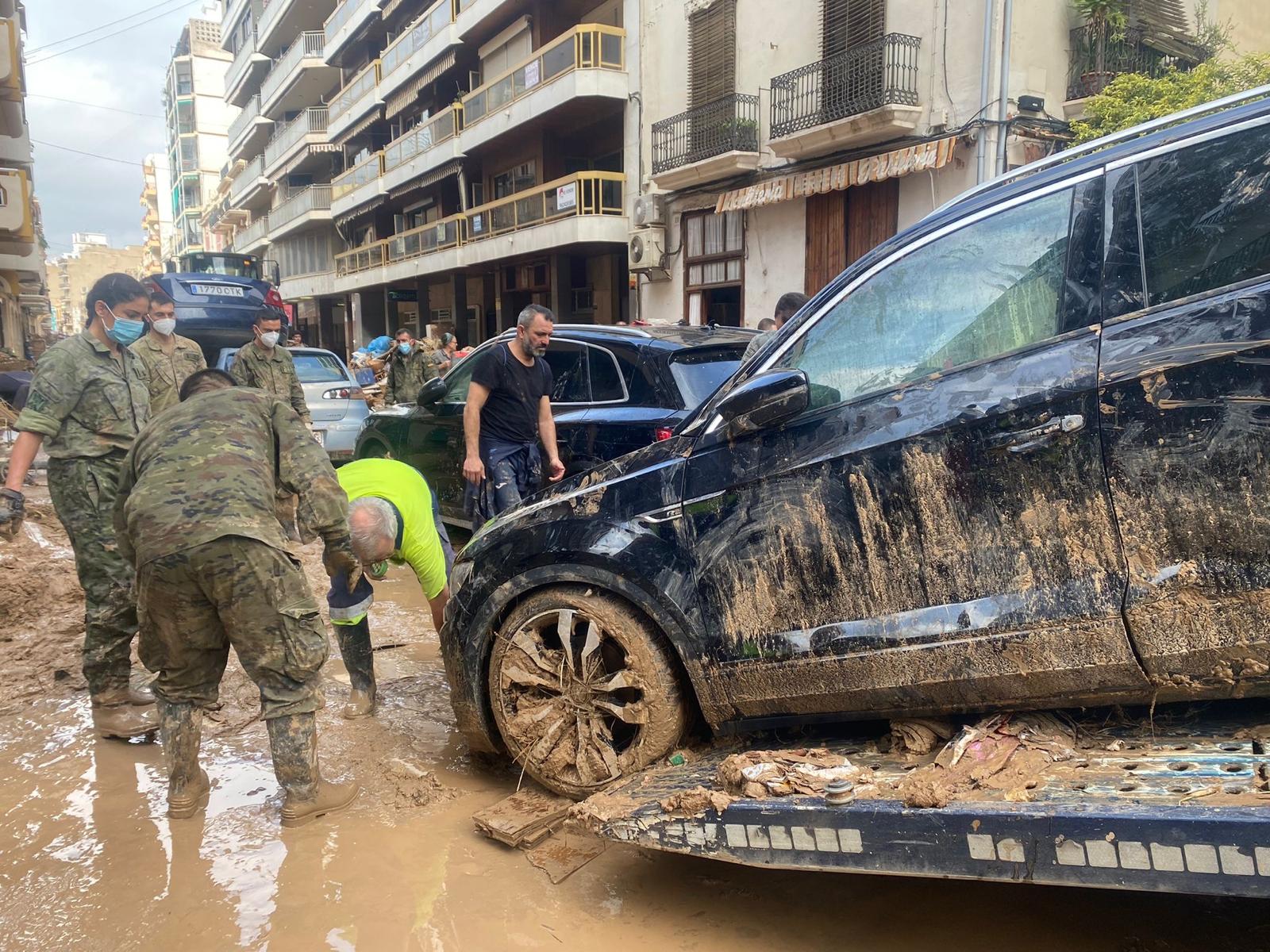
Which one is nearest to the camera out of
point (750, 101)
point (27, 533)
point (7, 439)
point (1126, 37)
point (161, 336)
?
point (161, 336)

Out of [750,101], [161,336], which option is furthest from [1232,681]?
[750,101]

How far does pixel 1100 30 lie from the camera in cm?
1158

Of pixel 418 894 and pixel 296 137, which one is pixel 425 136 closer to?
pixel 296 137

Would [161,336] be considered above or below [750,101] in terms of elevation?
below

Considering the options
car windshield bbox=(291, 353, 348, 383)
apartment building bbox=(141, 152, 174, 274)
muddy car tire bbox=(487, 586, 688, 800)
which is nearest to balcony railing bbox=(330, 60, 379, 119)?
car windshield bbox=(291, 353, 348, 383)

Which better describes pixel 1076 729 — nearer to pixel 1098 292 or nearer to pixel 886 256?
pixel 1098 292

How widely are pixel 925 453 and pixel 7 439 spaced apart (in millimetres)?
14089

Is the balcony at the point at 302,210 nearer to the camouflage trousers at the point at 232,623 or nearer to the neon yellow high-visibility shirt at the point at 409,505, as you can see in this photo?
the neon yellow high-visibility shirt at the point at 409,505

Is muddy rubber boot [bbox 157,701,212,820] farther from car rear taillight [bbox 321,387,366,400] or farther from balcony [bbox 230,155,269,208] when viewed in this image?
balcony [bbox 230,155,269,208]

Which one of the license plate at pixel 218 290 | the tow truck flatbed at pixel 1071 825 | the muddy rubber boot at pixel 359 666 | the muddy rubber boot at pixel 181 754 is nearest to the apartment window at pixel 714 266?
the license plate at pixel 218 290

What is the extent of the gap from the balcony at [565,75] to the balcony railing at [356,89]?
1159 cm

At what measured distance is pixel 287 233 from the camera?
42312mm

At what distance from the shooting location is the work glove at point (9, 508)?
3.85m

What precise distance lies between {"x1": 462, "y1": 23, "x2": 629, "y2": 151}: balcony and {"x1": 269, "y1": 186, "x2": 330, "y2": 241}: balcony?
59.7 ft
